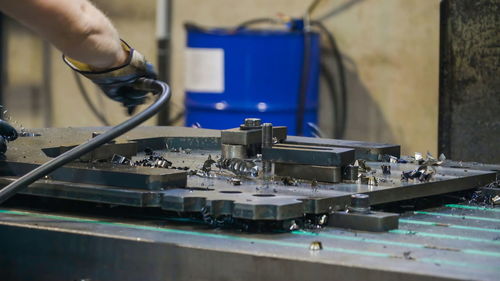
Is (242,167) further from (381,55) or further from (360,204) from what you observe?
(381,55)

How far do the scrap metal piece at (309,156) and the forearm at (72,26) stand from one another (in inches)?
11.5

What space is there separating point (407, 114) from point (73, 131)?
93.3 inches

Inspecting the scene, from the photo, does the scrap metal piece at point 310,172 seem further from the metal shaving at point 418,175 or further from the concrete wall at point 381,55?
the concrete wall at point 381,55

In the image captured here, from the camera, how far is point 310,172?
4.38 ft

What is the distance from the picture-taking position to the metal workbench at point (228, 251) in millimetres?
978

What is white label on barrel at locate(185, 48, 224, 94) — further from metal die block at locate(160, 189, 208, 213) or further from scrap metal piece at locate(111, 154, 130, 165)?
metal die block at locate(160, 189, 208, 213)

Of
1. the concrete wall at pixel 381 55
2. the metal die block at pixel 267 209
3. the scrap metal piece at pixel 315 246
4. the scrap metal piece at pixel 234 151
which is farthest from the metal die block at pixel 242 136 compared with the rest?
the concrete wall at pixel 381 55

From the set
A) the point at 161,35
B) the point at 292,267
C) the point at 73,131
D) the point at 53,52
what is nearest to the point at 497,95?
the point at 73,131

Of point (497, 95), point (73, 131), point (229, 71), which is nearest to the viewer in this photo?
point (73, 131)

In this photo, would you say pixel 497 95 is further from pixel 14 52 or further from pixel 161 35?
pixel 14 52

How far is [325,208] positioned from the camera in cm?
118

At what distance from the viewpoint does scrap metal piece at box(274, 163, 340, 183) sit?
1322 millimetres

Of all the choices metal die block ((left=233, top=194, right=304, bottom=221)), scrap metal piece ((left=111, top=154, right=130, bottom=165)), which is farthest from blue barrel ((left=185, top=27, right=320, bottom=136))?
metal die block ((left=233, top=194, right=304, bottom=221))

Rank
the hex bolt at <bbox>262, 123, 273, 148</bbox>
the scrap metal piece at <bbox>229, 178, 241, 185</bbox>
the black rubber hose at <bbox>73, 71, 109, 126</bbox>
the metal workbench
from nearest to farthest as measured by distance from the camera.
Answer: the metal workbench → the scrap metal piece at <bbox>229, 178, 241, 185</bbox> → the hex bolt at <bbox>262, 123, 273, 148</bbox> → the black rubber hose at <bbox>73, 71, 109, 126</bbox>
